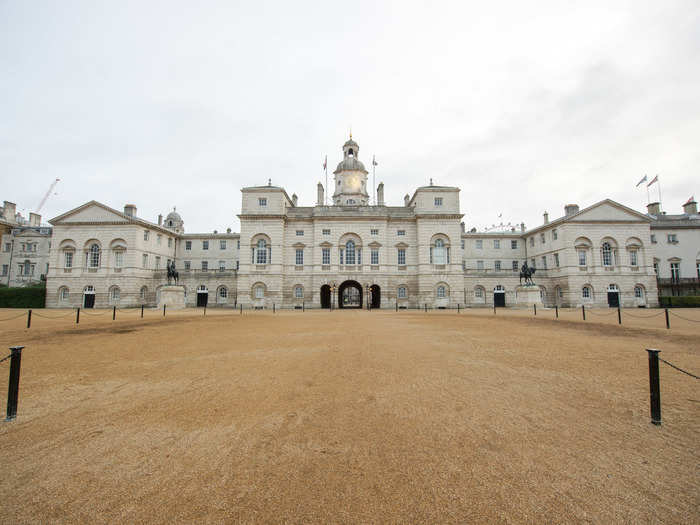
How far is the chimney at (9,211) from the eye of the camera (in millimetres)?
50159

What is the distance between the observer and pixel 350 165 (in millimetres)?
49812

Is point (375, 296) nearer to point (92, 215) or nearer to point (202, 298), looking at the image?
point (202, 298)

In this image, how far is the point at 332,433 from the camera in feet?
15.0

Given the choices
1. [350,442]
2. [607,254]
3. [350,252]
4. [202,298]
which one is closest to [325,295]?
[350,252]

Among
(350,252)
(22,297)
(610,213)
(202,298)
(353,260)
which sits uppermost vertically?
(610,213)

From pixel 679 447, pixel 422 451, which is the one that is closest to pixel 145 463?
pixel 422 451

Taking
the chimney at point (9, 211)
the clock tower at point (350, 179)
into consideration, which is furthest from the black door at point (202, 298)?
the chimney at point (9, 211)

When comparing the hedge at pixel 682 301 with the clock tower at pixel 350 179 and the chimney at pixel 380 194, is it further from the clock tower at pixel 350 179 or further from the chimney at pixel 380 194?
the clock tower at pixel 350 179

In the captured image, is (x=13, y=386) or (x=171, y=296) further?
(x=171, y=296)

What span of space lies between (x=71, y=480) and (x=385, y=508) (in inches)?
131

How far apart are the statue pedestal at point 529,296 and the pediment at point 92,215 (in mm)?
47725

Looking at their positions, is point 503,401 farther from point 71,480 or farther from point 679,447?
point 71,480

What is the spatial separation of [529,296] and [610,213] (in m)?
18.1

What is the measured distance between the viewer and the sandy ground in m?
3.02
